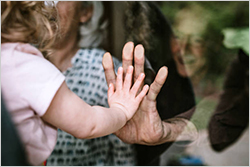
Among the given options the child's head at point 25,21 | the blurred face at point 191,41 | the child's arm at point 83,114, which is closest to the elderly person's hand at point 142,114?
the child's arm at point 83,114

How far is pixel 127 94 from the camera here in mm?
837

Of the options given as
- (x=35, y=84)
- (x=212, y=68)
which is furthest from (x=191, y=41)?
(x=35, y=84)

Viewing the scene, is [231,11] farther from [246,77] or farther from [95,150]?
[95,150]

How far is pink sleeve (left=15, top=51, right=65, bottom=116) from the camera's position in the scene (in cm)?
65

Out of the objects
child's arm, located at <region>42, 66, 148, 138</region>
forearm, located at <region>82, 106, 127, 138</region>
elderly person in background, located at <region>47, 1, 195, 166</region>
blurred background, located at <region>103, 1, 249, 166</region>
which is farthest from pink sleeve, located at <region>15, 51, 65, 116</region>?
blurred background, located at <region>103, 1, 249, 166</region>

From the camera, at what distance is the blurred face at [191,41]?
1.38m

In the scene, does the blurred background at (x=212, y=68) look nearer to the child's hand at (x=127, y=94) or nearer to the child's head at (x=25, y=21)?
the child's hand at (x=127, y=94)

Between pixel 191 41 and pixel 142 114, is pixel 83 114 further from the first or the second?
pixel 191 41

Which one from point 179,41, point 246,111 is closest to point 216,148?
point 246,111

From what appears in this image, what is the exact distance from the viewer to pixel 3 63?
0.67 metres

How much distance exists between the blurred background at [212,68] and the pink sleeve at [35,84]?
457 millimetres

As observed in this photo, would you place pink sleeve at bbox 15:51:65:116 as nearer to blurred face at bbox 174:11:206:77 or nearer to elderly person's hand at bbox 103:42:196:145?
elderly person's hand at bbox 103:42:196:145

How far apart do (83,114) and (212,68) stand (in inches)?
39.9

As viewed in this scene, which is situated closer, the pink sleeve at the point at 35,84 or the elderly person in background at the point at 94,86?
the pink sleeve at the point at 35,84
